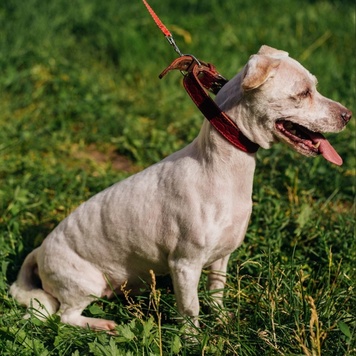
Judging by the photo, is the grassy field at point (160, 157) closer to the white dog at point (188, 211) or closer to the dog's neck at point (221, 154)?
the white dog at point (188, 211)

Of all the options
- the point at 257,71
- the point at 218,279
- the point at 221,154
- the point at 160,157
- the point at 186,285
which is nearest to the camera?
the point at 257,71

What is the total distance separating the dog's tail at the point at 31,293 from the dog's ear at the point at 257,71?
Answer: 5.37 ft

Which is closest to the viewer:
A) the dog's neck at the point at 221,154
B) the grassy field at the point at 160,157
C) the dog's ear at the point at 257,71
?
the dog's ear at the point at 257,71

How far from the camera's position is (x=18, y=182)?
4.90 m

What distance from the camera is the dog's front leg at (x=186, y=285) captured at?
129 inches

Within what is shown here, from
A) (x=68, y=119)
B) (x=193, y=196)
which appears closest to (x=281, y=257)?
(x=193, y=196)

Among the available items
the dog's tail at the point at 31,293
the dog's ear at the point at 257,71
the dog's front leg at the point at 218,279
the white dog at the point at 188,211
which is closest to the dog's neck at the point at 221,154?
the white dog at the point at 188,211

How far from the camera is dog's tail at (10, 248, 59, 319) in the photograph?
370cm

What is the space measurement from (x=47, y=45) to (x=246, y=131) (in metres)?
4.06

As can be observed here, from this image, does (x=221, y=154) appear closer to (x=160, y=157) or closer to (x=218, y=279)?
(x=218, y=279)

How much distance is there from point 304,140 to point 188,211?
2.03 ft

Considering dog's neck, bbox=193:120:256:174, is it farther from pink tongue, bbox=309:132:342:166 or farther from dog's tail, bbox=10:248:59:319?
dog's tail, bbox=10:248:59:319

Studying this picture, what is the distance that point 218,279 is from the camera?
11.9 feet

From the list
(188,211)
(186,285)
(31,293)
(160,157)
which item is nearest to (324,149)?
(188,211)
